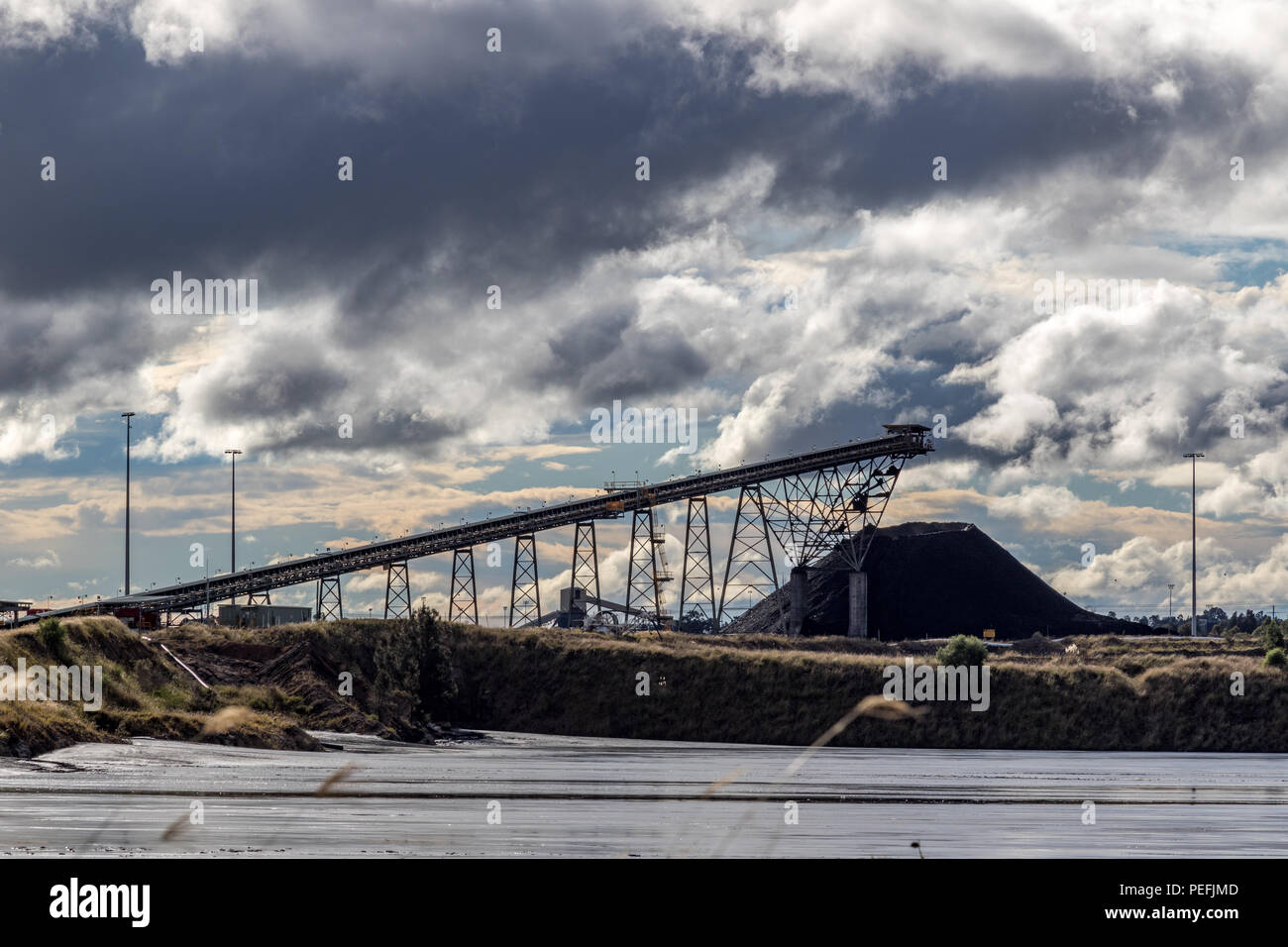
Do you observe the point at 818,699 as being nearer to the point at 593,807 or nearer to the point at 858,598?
the point at 858,598

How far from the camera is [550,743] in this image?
67.6m

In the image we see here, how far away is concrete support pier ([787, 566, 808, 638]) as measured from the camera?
139125mm

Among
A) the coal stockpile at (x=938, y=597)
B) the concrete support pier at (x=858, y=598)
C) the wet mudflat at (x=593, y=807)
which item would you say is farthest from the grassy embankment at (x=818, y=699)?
the coal stockpile at (x=938, y=597)

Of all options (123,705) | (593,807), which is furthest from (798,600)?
(593,807)

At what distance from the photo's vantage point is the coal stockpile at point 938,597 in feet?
491

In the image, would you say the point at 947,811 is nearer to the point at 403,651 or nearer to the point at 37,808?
the point at 37,808

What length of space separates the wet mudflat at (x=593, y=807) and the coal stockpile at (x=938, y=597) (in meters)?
98.8

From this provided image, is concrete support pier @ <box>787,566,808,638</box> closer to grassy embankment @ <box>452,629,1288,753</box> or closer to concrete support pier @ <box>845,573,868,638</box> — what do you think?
concrete support pier @ <box>845,573,868,638</box>

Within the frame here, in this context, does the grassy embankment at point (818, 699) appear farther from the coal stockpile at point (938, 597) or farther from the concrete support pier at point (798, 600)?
the coal stockpile at point (938, 597)

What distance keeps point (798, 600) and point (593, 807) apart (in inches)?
4461

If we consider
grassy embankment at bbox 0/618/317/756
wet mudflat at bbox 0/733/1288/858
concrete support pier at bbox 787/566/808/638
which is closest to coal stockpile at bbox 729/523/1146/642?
concrete support pier at bbox 787/566/808/638

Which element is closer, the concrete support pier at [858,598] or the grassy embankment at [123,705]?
the grassy embankment at [123,705]
